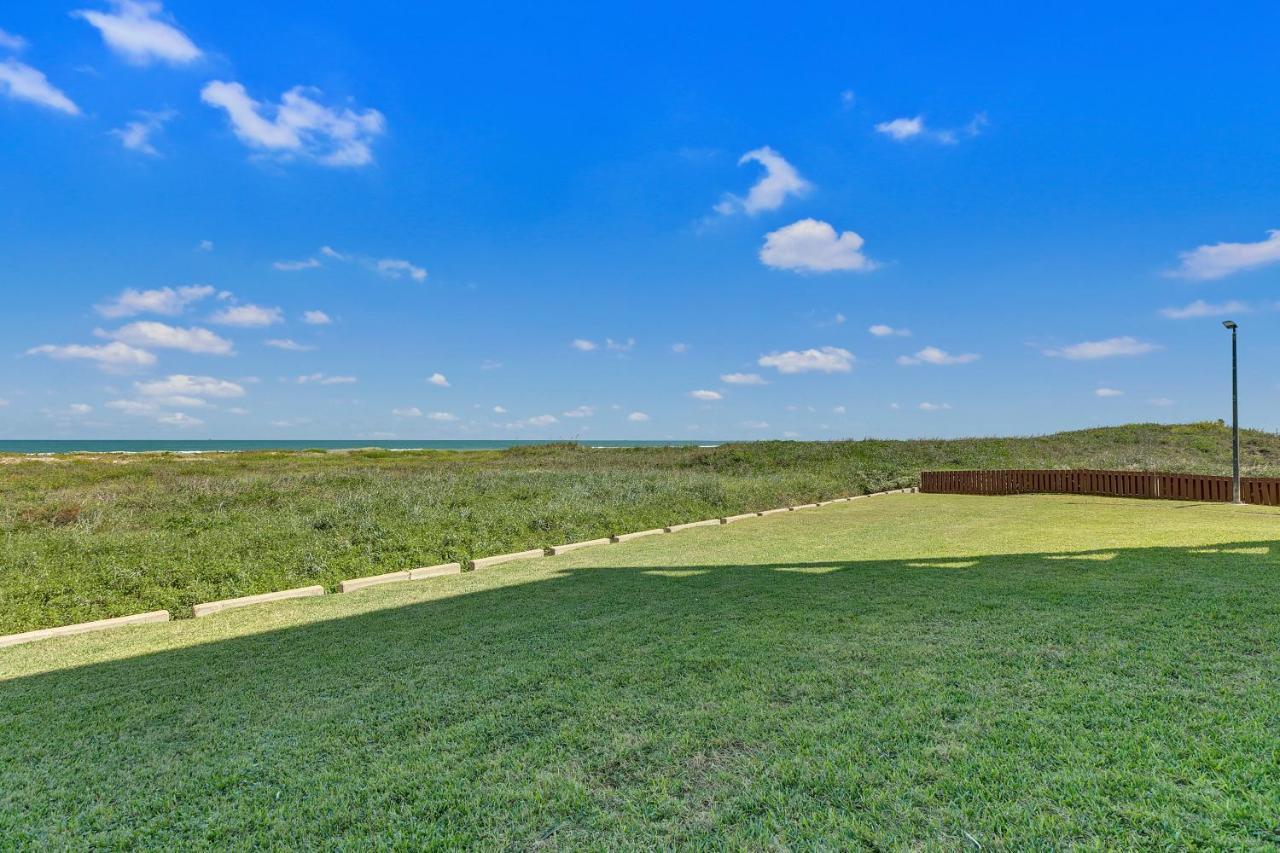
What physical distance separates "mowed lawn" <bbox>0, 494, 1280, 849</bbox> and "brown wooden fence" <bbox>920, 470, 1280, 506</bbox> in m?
10.4

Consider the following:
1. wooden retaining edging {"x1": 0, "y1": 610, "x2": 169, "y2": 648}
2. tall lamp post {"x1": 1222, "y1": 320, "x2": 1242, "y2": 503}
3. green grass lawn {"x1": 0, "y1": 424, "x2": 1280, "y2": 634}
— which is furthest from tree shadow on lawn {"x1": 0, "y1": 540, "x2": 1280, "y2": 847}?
tall lamp post {"x1": 1222, "y1": 320, "x2": 1242, "y2": 503}

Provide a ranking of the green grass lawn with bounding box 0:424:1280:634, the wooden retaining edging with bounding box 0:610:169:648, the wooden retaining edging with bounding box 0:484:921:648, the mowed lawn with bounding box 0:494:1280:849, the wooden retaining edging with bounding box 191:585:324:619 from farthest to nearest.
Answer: the green grass lawn with bounding box 0:424:1280:634 → the wooden retaining edging with bounding box 191:585:324:619 → the wooden retaining edging with bounding box 0:484:921:648 → the wooden retaining edging with bounding box 0:610:169:648 → the mowed lawn with bounding box 0:494:1280:849

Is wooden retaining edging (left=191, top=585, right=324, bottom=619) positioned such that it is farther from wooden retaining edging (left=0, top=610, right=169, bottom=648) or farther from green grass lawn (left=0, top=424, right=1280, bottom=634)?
wooden retaining edging (left=0, top=610, right=169, bottom=648)

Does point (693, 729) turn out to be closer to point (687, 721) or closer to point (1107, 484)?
point (687, 721)

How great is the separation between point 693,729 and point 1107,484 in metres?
17.2

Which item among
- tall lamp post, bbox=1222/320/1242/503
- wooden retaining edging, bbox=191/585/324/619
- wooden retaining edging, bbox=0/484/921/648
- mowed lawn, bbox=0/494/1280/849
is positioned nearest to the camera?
mowed lawn, bbox=0/494/1280/849

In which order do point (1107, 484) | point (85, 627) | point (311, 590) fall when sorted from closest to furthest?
1. point (85, 627)
2. point (311, 590)
3. point (1107, 484)

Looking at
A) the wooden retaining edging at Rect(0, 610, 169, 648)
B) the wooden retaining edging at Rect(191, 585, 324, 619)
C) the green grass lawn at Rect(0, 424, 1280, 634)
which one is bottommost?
the wooden retaining edging at Rect(0, 610, 169, 648)

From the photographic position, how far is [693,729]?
9.16 ft

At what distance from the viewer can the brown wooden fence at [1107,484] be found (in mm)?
13195

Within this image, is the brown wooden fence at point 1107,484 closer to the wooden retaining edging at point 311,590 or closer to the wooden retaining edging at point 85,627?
the wooden retaining edging at point 311,590

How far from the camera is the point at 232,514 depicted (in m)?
10.4

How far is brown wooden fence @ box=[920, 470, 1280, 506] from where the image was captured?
1320 cm

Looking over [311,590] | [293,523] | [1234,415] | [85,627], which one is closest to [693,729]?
[311,590]
